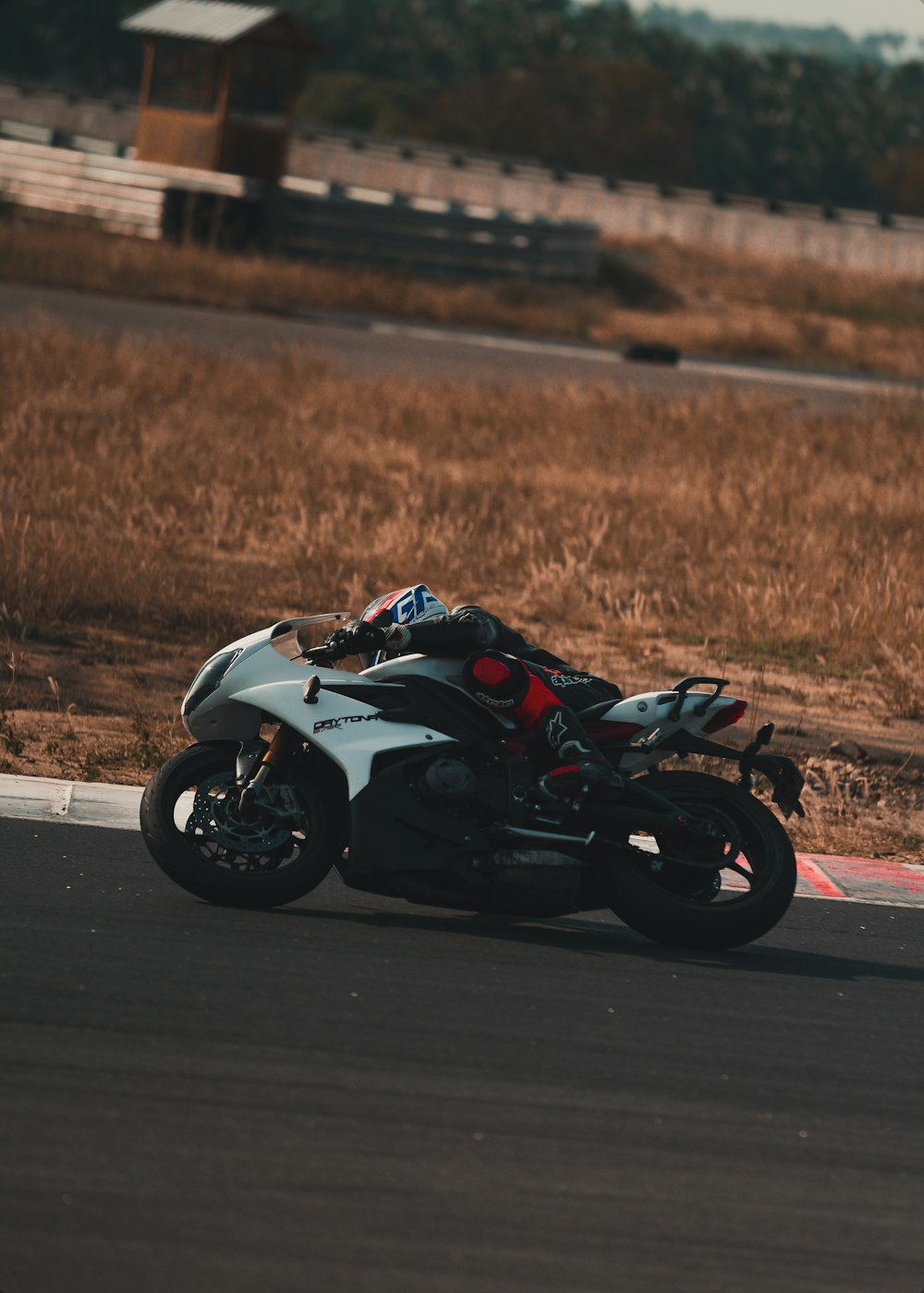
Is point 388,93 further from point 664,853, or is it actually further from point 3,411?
point 664,853

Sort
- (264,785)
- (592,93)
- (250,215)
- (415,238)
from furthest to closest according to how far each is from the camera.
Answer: (592,93) < (415,238) < (250,215) < (264,785)

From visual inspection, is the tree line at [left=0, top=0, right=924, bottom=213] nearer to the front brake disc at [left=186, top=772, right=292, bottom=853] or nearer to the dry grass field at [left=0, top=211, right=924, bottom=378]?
the dry grass field at [left=0, top=211, right=924, bottom=378]

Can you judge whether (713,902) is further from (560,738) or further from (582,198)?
(582,198)

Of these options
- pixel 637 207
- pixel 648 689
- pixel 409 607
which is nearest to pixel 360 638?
pixel 409 607

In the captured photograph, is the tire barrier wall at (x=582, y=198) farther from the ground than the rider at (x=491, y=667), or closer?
farther from the ground

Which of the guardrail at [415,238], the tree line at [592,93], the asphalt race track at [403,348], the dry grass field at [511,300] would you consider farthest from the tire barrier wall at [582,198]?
the asphalt race track at [403,348]

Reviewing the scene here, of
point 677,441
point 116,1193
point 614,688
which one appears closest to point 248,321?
point 677,441

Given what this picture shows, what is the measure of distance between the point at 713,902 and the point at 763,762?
50cm

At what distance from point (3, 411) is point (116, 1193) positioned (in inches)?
490

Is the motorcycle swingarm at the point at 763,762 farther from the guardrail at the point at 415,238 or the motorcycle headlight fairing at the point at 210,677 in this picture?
the guardrail at the point at 415,238

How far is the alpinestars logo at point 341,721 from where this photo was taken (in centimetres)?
553

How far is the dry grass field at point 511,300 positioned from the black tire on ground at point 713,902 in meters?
22.9

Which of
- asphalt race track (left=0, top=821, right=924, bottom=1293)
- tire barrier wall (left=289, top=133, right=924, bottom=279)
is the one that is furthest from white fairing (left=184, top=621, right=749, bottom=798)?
tire barrier wall (left=289, top=133, right=924, bottom=279)

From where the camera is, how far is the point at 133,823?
6.68 meters
